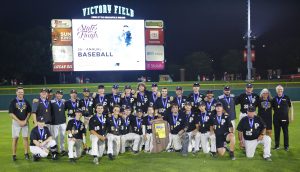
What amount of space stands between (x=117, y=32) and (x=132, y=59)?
7.45 feet

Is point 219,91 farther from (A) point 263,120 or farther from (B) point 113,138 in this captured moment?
(B) point 113,138

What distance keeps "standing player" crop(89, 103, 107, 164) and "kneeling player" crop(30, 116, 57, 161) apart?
3.40 feet

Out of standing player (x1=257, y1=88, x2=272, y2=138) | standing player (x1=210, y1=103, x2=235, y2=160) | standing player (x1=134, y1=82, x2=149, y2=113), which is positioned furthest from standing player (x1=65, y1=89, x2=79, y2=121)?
standing player (x1=257, y1=88, x2=272, y2=138)

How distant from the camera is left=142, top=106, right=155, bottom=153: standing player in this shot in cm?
927

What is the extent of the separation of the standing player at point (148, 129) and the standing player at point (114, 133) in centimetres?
80

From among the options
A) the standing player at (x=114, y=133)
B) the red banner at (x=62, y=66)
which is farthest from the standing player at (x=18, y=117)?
the red banner at (x=62, y=66)

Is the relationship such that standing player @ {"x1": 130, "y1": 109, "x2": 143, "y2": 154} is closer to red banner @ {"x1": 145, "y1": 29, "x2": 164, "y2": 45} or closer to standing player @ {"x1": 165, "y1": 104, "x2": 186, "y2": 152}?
standing player @ {"x1": 165, "y1": 104, "x2": 186, "y2": 152}

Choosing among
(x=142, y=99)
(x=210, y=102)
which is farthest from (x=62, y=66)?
(x=210, y=102)

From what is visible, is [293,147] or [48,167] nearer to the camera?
[48,167]

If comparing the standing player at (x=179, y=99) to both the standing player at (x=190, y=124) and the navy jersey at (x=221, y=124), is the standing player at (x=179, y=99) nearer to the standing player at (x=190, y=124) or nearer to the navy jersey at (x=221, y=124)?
the standing player at (x=190, y=124)

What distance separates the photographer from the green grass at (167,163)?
24.7ft

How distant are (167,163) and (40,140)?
3.07 meters

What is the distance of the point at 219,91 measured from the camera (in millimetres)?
22812

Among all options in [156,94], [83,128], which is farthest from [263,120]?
[83,128]
